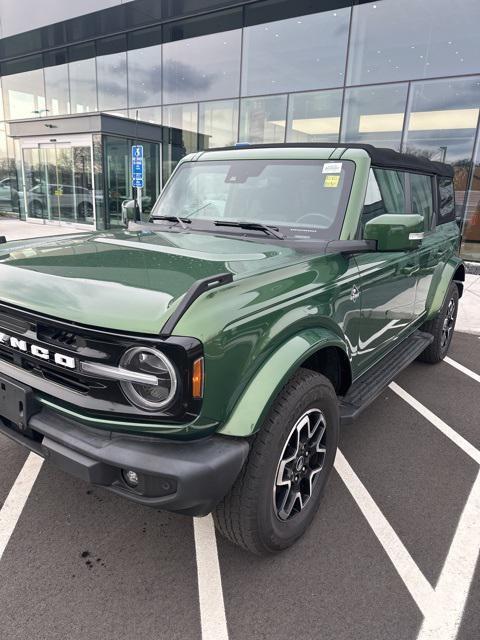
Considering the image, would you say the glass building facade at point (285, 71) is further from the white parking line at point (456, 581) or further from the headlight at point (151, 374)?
the headlight at point (151, 374)

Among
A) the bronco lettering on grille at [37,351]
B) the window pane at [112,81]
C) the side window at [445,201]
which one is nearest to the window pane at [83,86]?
the window pane at [112,81]

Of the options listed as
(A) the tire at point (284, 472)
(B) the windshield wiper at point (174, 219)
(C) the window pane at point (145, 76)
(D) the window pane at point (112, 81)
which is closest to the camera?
(A) the tire at point (284, 472)

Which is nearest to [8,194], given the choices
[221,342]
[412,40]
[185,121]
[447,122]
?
[185,121]

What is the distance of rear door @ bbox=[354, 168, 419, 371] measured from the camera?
2.98 metres

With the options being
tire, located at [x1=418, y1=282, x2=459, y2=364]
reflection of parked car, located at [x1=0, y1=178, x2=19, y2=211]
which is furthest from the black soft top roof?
reflection of parked car, located at [x1=0, y1=178, x2=19, y2=211]

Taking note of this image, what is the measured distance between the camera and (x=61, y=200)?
685 inches

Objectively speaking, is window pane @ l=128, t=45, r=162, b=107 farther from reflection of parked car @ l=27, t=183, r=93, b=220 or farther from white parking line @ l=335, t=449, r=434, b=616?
white parking line @ l=335, t=449, r=434, b=616

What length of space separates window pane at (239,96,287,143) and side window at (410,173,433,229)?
9.27m

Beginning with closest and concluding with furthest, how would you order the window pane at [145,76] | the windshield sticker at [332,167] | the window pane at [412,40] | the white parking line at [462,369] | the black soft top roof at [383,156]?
1. the windshield sticker at [332,167]
2. the black soft top roof at [383,156]
3. the white parking line at [462,369]
4. the window pane at [412,40]
5. the window pane at [145,76]

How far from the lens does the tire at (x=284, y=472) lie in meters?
2.07

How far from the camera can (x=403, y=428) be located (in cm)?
380

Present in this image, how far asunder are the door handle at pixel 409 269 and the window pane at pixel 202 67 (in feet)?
37.6

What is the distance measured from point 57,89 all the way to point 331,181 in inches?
739

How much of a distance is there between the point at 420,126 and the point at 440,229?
749 centimetres
